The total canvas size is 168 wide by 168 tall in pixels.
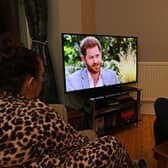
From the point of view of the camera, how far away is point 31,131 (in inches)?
38.3

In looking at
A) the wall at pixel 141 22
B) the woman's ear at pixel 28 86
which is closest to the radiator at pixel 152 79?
the wall at pixel 141 22

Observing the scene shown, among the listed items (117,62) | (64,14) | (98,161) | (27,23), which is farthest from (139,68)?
(98,161)

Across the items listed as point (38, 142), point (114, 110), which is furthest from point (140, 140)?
point (38, 142)

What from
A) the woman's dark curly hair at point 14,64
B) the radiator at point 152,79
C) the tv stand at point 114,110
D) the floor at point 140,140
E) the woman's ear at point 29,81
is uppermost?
the woman's dark curly hair at point 14,64

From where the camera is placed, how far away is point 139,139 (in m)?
2.99

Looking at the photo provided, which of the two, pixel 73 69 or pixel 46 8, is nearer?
pixel 73 69

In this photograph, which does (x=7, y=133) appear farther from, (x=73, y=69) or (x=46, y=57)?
(x=46, y=57)

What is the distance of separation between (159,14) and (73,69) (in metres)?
1.65

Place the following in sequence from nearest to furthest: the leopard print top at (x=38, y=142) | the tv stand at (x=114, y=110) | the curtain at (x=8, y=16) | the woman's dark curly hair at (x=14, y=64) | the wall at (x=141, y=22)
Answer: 1. the leopard print top at (x=38, y=142)
2. the woman's dark curly hair at (x=14, y=64)
3. the curtain at (x=8, y=16)
4. the tv stand at (x=114, y=110)
5. the wall at (x=141, y=22)

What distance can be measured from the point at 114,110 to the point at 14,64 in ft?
7.07

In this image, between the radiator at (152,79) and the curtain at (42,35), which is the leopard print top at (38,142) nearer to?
the curtain at (42,35)

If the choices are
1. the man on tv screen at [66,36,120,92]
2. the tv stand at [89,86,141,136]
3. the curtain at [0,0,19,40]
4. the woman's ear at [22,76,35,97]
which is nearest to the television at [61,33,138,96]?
the man on tv screen at [66,36,120,92]

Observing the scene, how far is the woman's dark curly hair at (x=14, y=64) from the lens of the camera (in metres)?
1.12

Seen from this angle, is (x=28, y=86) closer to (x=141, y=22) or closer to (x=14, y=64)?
(x=14, y=64)
